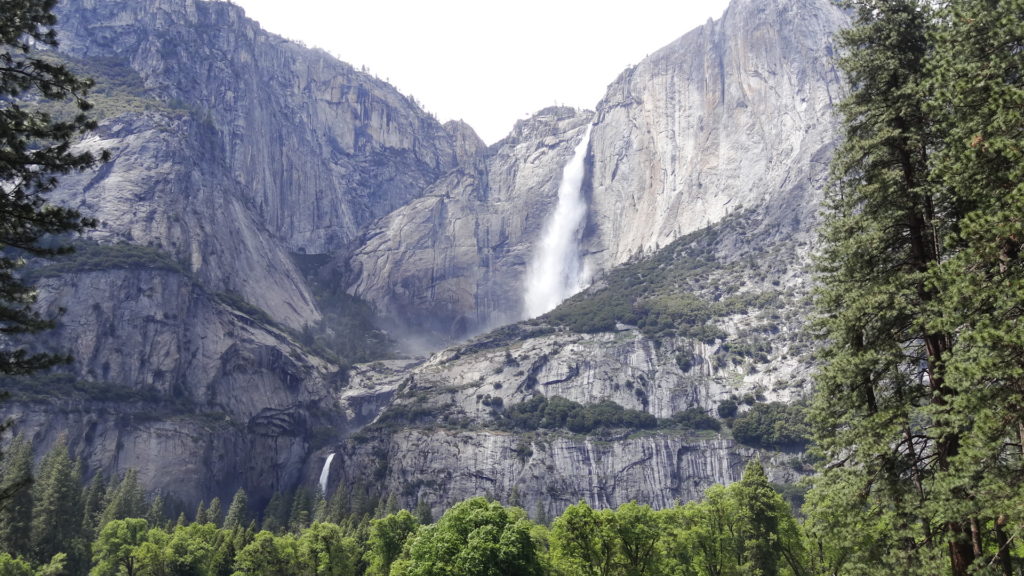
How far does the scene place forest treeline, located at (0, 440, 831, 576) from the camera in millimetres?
39125

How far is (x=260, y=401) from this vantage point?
140250mm

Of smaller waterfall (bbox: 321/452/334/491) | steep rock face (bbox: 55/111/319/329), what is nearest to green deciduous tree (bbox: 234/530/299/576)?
smaller waterfall (bbox: 321/452/334/491)

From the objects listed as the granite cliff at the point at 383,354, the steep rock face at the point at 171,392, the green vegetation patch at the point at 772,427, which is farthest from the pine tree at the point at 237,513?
the green vegetation patch at the point at 772,427

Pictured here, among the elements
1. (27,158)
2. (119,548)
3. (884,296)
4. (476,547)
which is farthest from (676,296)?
(27,158)

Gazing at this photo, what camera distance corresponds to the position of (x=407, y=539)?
178ft

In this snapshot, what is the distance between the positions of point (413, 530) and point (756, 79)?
573ft

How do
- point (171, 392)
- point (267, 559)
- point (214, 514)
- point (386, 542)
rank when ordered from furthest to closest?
1. point (171, 392)
2. point (214, 514)
3. point (267, 559)
4. point (386, 542)

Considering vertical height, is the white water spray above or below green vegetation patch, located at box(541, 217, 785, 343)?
below

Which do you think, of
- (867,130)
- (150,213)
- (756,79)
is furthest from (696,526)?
(756,79)

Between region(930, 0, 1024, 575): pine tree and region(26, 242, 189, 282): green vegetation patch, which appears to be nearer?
region(930, 0, 1024, 575): pine tree

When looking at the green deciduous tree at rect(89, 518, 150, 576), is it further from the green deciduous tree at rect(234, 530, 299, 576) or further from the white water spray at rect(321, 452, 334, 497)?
the white water spray at rect(321, 452, 334, 497)

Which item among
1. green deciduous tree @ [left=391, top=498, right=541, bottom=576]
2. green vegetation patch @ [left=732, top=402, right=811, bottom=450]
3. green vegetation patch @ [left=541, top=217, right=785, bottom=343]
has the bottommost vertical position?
green deciduous tree @ [left=391, top=498, right=541, bottom=576]

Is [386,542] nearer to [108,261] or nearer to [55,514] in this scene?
[55,514]

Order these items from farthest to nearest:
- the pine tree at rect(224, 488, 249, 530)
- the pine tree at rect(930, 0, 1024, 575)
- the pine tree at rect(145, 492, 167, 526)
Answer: the pine tree at rect(224, 488, 249, 530) < the pine tree at rect(145, 492, 167, 526) < the pine tree at rect(930, 0, 1024, 575)
